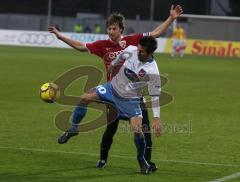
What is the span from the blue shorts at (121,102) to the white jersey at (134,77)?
73 mm

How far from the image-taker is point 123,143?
1296 centimetres

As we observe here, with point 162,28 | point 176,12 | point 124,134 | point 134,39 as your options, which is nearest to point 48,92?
point 134,39

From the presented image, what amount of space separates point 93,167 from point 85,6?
175ft

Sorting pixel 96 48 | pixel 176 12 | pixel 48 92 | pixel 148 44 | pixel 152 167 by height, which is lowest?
pixel 152 167

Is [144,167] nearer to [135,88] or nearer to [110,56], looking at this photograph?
[135,88]

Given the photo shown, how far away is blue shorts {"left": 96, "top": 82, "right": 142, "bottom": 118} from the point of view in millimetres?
9938

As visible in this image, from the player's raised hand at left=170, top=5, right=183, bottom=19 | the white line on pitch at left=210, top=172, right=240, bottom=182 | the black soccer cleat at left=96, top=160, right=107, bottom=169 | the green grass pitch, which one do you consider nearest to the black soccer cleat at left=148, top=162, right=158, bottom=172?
the green grass pitch

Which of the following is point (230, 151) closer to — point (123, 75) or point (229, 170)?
point (229, 170)

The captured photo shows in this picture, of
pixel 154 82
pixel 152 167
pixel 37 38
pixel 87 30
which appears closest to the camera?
pixel 154 82

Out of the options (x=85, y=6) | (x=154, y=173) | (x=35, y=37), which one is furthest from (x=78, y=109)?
(x=85, y=6)

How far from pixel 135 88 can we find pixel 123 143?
302cm

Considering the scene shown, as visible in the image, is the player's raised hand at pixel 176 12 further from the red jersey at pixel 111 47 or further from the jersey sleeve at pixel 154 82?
the jersey sleeve at pixel 154 82

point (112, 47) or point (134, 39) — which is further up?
point (134, 39)

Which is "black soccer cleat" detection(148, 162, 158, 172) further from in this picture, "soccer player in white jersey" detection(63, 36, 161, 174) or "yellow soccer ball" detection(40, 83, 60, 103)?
"yellow soccer ball" detection(40, 83, 60, 103)
